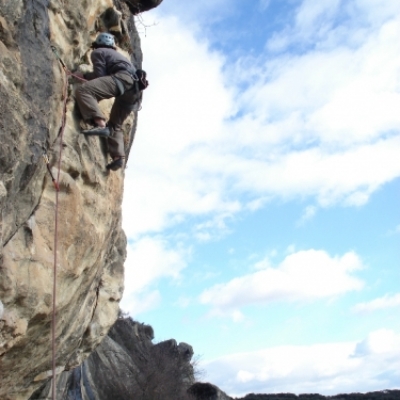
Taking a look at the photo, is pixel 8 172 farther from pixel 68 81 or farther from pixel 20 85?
pixel 68 81

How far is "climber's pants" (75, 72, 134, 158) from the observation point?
7230mm

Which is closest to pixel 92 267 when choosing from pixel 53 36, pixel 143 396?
pixel 53 36

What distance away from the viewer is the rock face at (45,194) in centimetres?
563

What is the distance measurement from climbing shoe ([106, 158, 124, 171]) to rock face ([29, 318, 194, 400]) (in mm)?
11803

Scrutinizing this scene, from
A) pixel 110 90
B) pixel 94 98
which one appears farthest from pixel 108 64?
pixel 94 98

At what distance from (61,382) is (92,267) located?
467cm

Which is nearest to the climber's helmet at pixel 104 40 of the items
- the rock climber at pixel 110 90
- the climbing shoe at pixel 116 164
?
the rock climber at pixel 110 90

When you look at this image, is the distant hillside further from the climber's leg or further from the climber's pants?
the climber's leg

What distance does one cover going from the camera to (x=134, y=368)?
29484mm

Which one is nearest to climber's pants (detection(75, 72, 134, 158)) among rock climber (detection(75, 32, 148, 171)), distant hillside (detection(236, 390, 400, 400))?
rock climber (detection(75, 32, 148, 171))

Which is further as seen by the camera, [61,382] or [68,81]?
[61,382]

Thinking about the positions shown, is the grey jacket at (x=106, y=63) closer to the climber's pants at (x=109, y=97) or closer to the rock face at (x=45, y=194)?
the climber's pants at (x=109, y=97)

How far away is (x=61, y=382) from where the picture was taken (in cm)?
1110

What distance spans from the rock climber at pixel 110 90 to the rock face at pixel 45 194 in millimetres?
166
